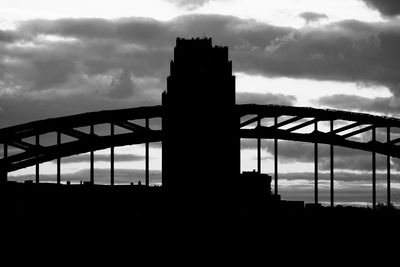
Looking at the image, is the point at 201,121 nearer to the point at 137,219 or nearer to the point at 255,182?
the point at 137,219

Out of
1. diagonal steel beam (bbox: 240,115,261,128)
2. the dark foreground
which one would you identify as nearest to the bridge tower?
the dark foreground

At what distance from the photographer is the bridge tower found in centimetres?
8031

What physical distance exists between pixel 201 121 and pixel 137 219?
784cm

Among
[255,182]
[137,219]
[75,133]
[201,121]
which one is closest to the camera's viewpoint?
[201,121]

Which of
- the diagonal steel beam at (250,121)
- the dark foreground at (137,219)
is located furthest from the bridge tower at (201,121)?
the diagonal steel beam at (250,121)

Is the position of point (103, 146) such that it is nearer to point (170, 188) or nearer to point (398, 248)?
point (170, 188)

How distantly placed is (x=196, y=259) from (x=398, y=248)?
15.4 meters

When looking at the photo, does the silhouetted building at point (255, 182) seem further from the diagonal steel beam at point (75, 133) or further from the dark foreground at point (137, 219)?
the diagonal steel beam at point (75, 133)

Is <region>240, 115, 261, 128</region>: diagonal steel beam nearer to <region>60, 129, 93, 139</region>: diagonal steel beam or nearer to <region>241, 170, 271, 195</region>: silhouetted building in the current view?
<region>241, 170, 271, 195</region>: silhouetted building

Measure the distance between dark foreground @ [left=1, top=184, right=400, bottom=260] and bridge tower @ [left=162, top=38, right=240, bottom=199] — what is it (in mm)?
1481

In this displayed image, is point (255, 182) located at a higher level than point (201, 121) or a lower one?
lower

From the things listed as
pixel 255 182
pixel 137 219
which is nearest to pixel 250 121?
pixel 255 182

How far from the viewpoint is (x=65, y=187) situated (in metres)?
80.7

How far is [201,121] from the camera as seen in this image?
8119 cm
